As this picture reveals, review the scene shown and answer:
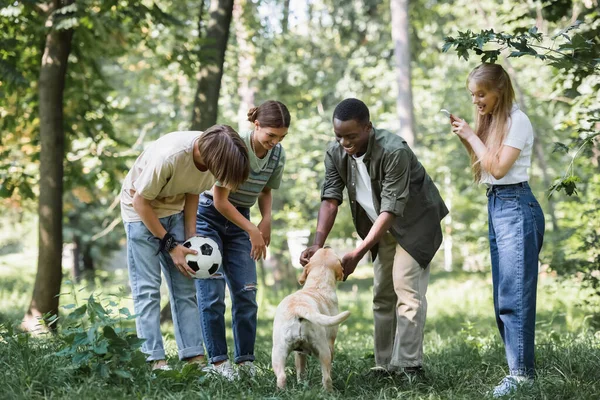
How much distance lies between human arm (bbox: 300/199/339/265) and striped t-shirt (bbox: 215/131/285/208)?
484 mm

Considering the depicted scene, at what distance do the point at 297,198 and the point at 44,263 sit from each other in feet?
37.3

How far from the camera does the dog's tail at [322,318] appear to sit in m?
4.25

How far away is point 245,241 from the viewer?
559 cm

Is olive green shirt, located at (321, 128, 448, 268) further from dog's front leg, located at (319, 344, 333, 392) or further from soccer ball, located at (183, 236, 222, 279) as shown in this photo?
dog's front leg, located at (319, 344, 333, 392)

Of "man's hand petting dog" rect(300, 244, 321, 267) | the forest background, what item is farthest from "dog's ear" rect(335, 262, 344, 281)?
the forest background

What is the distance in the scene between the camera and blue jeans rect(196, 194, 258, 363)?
5.45 m

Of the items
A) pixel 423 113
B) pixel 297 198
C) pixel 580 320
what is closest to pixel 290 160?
pixel 297 198

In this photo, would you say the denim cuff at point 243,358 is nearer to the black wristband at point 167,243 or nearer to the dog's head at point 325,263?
the dog's head at point 325,263

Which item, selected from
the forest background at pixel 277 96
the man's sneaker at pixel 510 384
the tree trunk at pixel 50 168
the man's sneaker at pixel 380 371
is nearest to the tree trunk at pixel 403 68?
the forest background at pixel 277 96

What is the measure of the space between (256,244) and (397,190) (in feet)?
3.86

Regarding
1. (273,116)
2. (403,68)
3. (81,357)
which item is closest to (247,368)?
(81,357)

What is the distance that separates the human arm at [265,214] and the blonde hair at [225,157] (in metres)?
1.00

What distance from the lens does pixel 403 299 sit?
206 inches

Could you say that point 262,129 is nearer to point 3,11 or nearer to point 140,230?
point 140,230
